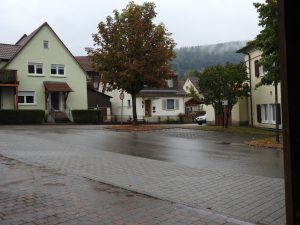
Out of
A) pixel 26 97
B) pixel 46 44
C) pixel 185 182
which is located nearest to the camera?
pixel 185 182

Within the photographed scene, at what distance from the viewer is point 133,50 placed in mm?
29453

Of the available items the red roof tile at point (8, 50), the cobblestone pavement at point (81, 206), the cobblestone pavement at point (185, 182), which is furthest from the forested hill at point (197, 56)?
the cobblestone pavement at point (81, 206)

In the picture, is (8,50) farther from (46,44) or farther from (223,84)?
(223,84)

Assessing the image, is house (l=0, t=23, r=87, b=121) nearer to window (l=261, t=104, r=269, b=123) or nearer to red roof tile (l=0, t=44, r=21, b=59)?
red roof tile (l=0, t=44, r=21, b=59)

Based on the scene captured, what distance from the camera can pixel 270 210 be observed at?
6.47 m

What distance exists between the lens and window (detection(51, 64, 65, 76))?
1757 inches

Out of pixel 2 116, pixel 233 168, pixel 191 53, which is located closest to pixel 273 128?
pixel 233 168

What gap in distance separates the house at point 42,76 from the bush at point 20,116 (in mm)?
4386

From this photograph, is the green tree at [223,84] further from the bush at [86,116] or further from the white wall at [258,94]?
the bush at [86,116]

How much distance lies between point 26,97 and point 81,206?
37.6m

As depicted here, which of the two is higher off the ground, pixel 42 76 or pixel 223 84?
pixel 42 76

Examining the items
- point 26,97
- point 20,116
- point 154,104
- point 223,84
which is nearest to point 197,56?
point 154,104

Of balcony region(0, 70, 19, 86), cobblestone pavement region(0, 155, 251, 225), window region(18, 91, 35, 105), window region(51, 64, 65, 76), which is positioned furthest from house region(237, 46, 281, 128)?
cobblestone pavement region(0, 155, 251, 225)

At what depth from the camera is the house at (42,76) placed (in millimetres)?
41250
